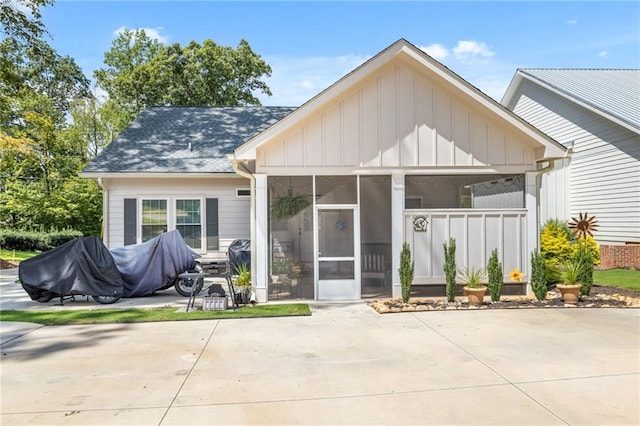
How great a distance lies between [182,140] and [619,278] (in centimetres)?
1365

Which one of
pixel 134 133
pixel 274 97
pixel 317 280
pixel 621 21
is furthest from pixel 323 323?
pixel 274 97

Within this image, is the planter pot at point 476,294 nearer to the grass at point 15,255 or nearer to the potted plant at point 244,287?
the potted plant at point 244,287

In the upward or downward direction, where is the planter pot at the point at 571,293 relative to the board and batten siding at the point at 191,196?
downward

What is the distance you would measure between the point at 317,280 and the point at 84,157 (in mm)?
24114

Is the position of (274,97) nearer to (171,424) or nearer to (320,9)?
(320,9)

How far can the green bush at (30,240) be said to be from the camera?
21.3 metres

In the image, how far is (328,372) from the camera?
4934 millimetres

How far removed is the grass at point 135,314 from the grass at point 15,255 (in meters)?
11.8

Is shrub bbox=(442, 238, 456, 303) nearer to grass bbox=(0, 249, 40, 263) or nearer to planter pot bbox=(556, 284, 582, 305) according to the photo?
planter pot bbox=(556, 284, 582, 305)

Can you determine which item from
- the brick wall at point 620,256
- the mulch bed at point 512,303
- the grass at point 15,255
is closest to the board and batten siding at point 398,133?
the mulch bed at point 512,303

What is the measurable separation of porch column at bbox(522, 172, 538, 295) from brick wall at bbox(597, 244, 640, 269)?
626cm

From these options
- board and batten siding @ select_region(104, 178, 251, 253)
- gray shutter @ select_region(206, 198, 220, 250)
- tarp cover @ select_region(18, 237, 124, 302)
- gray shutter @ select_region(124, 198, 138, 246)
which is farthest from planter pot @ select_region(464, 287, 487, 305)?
gray shutter @ select_region(124, 198, 138, 246)

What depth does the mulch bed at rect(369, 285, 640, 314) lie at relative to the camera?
8.62 m

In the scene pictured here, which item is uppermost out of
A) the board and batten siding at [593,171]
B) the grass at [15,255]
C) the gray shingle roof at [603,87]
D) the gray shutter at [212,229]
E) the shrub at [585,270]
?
the gray shingle roof at [603,87]
